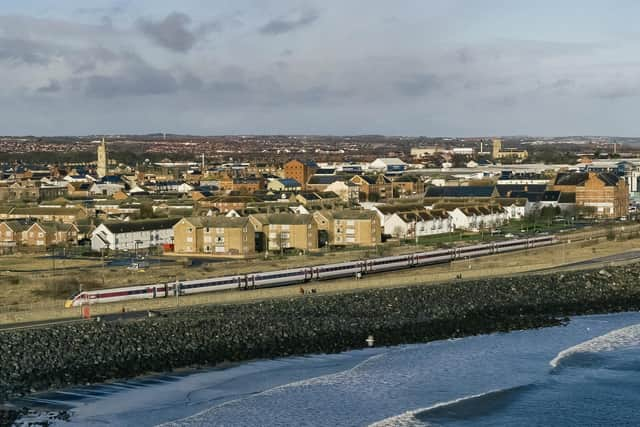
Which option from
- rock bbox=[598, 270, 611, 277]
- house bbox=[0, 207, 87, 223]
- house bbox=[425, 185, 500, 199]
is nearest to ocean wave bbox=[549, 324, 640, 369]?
rock bbox=[598, 270, 611, 277]

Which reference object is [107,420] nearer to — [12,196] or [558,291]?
[558,291]

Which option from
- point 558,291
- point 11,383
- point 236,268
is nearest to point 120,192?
point 236,268

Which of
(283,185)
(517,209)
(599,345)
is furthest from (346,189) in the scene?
(599,345)

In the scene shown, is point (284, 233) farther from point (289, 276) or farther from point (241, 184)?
point (241, 184)

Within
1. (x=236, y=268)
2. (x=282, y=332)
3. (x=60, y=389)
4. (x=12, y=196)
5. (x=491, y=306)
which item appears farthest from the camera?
(x=12, y=196)

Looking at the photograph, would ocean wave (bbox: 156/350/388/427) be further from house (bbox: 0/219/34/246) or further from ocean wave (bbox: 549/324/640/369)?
house (bbox: 0/219/34/246)
